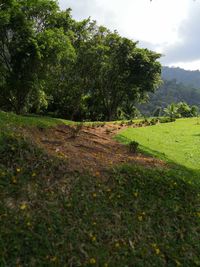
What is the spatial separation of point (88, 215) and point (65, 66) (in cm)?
2878

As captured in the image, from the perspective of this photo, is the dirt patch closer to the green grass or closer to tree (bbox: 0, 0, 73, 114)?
the green grass

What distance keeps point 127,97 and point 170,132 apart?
24.4 metres

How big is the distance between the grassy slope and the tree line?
1525cm

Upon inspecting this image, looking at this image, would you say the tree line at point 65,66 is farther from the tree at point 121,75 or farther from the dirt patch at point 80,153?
the dirt patch at point 80,153

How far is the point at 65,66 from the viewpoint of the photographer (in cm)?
3503

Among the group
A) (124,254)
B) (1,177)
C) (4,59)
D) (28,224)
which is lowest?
(124,254)

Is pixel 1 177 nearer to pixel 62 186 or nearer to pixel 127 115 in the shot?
pixel 62 186

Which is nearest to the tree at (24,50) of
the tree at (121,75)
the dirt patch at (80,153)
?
the dirt patch at (80,153)

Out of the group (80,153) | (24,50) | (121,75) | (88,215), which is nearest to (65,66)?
(24,50)

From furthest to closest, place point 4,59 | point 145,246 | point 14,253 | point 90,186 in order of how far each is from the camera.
→ point 4,59 → point 90,186 → point 145,246 → point 14,253

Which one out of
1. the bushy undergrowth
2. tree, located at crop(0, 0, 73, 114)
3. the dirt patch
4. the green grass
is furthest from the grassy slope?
tree, located at crop(0, 0, 73, 114)

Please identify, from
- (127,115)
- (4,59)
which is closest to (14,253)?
(4,59)

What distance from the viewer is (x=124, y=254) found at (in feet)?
22.4

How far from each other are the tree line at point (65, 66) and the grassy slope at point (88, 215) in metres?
15.2
